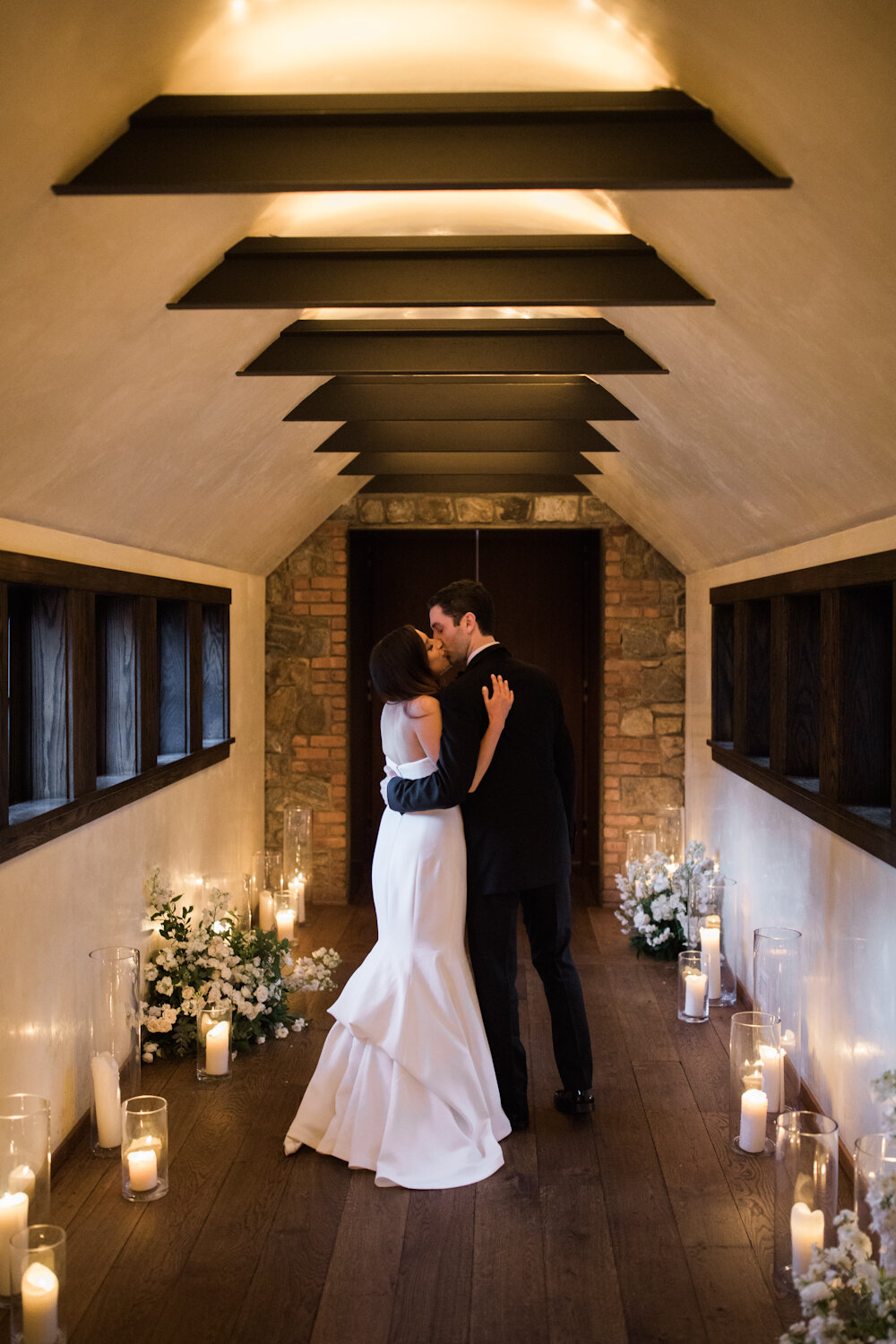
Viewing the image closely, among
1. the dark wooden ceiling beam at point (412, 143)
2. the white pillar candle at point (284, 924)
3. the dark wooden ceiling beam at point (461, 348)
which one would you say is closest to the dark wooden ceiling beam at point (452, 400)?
the dark wooden ceiling beam at point (461, 348)

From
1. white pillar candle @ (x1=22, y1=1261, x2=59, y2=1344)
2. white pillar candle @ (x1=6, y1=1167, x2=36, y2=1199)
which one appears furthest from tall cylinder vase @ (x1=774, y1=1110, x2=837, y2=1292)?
white pillar candle @ (x1=6, y1=1167, x2=36, y2=1199)

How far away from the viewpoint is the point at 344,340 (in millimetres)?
3828

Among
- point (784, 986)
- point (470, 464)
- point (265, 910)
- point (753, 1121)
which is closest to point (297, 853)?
point (265, 910)

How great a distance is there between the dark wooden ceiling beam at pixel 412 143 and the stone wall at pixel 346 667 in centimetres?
466

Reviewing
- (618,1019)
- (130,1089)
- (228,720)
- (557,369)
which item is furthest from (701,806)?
(130,1089)

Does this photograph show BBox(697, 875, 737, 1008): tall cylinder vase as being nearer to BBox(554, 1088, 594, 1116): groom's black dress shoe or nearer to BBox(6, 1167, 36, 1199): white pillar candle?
BBox(554, 1088, 594, 1116): groom's black dress shoe

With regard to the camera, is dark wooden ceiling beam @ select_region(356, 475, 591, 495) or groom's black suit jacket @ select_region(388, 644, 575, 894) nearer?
groom's black suit jacket @ select_region(388, 644, 575, 894)

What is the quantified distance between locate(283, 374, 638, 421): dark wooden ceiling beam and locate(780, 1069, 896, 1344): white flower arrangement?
3016 mm

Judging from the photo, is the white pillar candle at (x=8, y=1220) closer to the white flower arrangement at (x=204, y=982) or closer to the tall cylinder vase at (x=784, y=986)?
the white flower arrangement at (x=204, y=982)

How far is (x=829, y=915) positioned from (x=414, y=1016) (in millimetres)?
1407

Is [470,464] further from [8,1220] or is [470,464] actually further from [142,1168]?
[8,1220]

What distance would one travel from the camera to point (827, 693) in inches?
145

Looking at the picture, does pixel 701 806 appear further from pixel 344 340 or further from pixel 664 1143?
pixel 344 340

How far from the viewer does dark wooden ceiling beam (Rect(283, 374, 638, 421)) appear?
4391 millimetres
